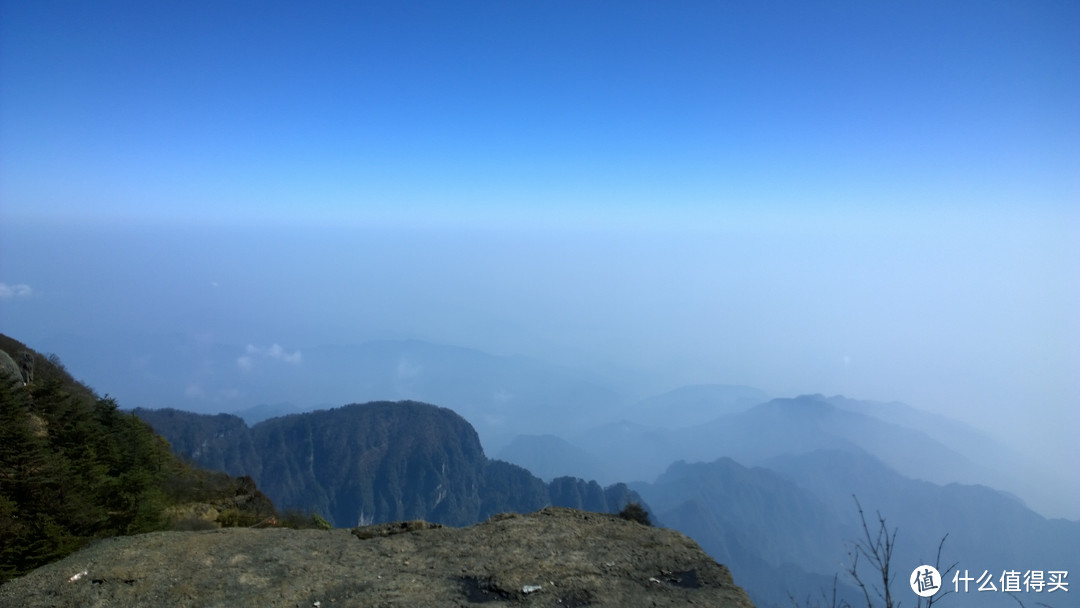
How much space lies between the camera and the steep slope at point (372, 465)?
7831cm

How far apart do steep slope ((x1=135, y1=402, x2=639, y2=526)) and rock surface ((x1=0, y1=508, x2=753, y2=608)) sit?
70.1 meters

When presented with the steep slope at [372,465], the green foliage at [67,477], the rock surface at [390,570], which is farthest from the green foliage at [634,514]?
the steep slope at [372,465]

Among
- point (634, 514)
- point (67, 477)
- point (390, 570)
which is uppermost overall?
point (67, 477)

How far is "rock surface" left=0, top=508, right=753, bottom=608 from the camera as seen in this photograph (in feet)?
27.5

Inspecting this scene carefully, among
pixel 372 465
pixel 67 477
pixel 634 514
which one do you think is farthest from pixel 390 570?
pixel 372 465

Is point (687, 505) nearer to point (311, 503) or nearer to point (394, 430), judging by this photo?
point (394, 430)

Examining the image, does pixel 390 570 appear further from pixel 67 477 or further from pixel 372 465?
pixel 372 465

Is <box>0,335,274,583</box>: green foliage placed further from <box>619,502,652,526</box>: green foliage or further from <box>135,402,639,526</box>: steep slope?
<box>135,402,639,526</box>: steep slope

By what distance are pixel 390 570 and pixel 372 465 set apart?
82.4m

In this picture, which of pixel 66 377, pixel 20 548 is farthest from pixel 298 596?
pixel 66 377

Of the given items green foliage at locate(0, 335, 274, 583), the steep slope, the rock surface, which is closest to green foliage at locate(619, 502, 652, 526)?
the rock surface

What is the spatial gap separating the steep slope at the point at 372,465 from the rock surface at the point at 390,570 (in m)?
70.1

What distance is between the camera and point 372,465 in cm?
8531

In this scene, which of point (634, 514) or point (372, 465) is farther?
point (372, 465)
